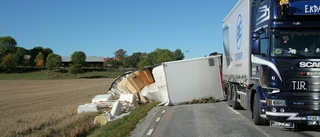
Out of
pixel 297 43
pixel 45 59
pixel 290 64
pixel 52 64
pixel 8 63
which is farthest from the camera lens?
pixel 45 59

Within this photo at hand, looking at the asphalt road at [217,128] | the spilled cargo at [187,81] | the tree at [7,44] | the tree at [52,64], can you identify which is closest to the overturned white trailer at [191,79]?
the spilled cargo at [187,81]

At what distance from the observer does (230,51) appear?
16.7 metres

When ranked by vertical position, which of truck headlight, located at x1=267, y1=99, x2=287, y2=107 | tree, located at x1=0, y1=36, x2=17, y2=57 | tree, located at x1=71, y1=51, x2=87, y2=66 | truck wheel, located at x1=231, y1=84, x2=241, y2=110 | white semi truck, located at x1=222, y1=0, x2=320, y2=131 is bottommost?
truck wheel, located at x1=231, y1=84, x2=241, y2=110

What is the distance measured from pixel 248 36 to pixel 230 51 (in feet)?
14.7

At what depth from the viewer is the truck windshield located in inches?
392

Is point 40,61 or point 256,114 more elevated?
point 40,61

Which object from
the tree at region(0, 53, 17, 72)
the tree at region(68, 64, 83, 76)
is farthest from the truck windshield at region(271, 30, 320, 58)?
the tree at region(0, 53, 17, 72)

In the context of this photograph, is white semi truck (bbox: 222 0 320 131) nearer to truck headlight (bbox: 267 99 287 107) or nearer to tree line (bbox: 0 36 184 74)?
truck headlight (bbox: 267 99 287 107)

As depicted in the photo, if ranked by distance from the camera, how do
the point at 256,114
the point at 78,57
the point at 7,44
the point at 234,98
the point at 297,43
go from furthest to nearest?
the point at 7,44 < the point at 78,57 < the point at 234,98 < the point at 256,114 < the point at 297,43

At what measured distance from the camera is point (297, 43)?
10.0 metres

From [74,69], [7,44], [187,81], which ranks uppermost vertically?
[7,44]

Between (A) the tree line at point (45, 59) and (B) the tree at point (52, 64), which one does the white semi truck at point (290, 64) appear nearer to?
(A) the tree line at point (45, 59)

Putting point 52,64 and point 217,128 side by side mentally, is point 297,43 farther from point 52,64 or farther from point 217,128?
point 52,64

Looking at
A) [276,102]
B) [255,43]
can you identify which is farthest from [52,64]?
[276,102]
